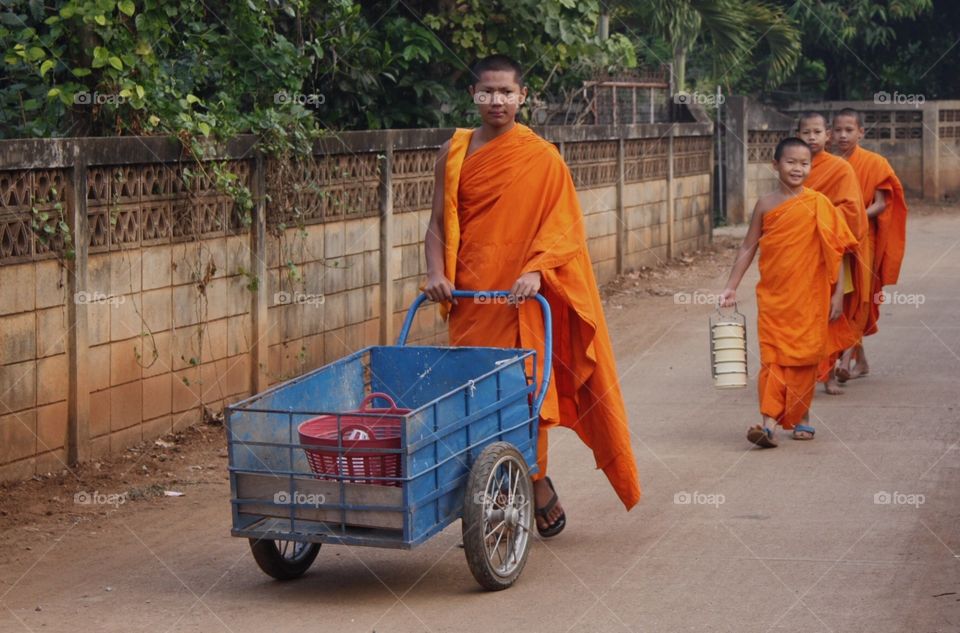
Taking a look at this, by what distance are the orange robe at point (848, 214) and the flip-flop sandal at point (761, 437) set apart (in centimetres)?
173

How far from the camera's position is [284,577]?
19.2 ft

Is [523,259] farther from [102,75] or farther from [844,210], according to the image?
[844,210]

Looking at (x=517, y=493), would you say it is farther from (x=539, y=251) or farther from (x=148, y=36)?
(x=148, y=36)

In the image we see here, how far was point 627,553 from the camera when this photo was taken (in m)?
6.26

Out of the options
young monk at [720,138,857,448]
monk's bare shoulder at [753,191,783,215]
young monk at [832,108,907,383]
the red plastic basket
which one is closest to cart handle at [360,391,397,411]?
the red plastic basket

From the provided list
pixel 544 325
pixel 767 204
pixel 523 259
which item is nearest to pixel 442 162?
pixel 523 259

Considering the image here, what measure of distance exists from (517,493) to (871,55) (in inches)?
914

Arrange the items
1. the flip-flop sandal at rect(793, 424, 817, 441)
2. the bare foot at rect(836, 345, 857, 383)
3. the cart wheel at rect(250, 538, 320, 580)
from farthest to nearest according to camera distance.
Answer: the bare foot at rect(836, 345, 857, 383)
the flip-flop sandal at rect(793, 424, 817, 441)
the cart wheel at rect(250, 538, 320, 580)

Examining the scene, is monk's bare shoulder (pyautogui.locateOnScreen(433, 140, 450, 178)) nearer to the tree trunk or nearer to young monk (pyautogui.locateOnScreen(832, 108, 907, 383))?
young monk (pyautogui.locateOnScreen(832, 108, 907, 383))

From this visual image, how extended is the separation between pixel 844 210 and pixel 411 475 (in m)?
5.74

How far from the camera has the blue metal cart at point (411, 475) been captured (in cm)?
533

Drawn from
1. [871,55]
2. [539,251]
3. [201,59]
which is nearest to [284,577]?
[539,251]

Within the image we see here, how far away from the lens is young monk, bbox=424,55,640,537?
6.39m

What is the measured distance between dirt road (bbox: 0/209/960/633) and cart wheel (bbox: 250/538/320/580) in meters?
0.05
